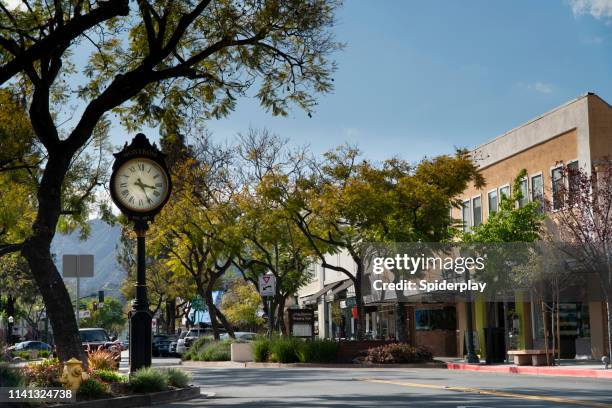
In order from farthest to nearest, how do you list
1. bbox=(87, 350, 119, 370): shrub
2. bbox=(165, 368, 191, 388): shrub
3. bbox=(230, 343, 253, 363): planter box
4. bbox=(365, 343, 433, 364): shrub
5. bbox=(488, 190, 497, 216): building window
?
bbox=(488, 190, 497, 216): building window
bbox=(230, 343, 253, 363): planter box
bbox=(365, 343, 433, 364): shrub
bbox=(87, 350, 119, 370): shrub
bbox=(165, 368, 191, 388): shrub

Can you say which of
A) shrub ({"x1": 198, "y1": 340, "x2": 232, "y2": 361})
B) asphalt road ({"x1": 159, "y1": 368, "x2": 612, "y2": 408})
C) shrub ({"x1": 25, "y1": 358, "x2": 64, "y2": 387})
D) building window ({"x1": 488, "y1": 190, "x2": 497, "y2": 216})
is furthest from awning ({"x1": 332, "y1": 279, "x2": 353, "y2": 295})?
shrub ({"x1": 25, "y1": 358, "x2": 64, "y2": 387})

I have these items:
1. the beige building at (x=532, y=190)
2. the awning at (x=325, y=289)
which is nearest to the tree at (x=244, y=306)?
the awning at (x=325, y=289)

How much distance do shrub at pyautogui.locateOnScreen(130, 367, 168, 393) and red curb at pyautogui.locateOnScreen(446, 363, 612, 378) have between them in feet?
44.3

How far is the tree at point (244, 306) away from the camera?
82.6 meters

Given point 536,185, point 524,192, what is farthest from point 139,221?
point 524,192

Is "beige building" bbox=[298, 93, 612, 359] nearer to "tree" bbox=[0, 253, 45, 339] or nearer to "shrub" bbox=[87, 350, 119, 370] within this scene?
"shrub" bbox=[87, 350, 119, 370]

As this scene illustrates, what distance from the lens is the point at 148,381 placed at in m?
17.0

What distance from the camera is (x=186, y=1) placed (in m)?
19.7

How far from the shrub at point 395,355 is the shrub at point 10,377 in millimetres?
21539

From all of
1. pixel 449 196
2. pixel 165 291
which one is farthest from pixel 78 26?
pixel 165 291

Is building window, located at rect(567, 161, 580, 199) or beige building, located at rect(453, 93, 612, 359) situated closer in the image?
building window, located at rect(567, 161, 580, 199)

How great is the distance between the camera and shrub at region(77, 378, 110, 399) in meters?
15.2

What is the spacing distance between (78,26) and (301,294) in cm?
6260

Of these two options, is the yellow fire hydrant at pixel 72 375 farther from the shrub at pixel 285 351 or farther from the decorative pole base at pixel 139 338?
the shrub at pixel 285 351
